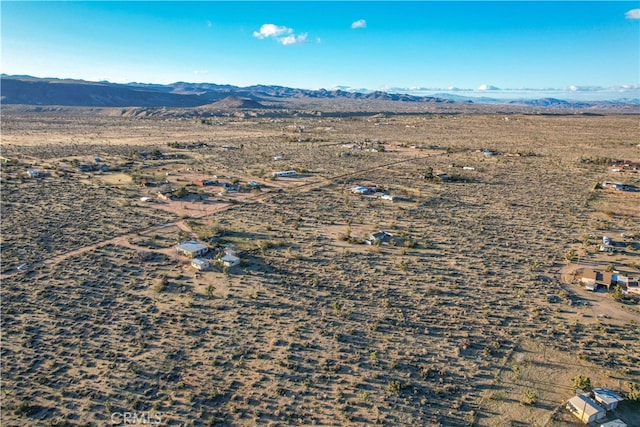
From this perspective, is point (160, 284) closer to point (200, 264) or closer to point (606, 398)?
point (200, 264)

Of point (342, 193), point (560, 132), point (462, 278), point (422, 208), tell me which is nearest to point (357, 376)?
point (462, 278)

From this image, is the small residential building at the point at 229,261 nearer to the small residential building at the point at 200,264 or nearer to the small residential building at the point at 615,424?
the small residential building at the point at 200,264

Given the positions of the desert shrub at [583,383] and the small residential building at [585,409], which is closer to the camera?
the small residential building at [585,409]

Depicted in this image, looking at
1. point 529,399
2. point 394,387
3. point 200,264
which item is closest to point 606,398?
point 529,399

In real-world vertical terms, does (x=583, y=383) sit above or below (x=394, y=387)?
above

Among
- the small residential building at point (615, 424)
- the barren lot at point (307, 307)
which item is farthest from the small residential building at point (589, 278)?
the small residential building at point (615, 424)
